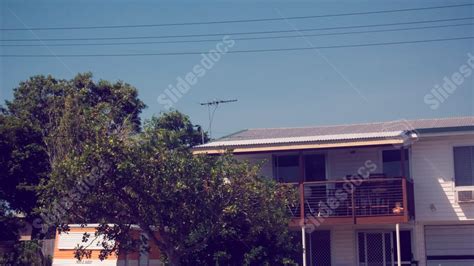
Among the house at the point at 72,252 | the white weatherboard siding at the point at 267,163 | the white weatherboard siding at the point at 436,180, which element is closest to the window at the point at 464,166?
the white weatherboard siding at the point at 436,180

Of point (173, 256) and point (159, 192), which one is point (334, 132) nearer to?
point (173, 256)

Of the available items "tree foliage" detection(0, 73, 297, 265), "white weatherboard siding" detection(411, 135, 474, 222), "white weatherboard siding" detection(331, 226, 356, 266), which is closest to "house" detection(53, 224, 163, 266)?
"tree foliage" detection(0, 73, 297, 265)

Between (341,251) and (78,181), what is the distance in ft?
40.1

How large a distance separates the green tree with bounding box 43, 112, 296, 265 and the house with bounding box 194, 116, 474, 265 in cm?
516

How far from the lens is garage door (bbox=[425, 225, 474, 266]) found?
22688 mm

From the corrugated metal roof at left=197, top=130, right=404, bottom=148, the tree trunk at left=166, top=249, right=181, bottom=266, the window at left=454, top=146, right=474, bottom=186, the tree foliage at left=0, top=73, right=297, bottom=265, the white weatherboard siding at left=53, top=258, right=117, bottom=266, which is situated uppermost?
the corrugated metal roof at left=197, top=130, right=404, bottom=148

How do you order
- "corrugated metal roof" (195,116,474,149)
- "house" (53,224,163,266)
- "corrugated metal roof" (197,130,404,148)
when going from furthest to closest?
"corrugated metal roof" (195,116,474,149) → "corrugated metal roof" (197,130,404,148) → "house" (53,224,163,266)

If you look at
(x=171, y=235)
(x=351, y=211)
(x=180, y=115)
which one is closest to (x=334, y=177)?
(x=351, y=211)

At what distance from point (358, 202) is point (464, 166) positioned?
158 inches

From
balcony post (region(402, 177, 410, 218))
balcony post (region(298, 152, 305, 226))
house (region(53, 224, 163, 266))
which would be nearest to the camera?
house (region(53, 224, 163, 266))

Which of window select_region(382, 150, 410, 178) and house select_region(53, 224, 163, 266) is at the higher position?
window select_region(382, 150, 410, 178)

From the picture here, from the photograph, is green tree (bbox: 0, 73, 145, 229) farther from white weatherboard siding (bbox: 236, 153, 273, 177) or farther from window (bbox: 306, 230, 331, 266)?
window (bbox: 306, 230, 331, 266)

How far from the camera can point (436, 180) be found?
74.7ft

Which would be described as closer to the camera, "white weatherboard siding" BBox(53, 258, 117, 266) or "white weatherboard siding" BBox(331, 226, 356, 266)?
"white weatherboard siding" BBox(53, 258, 117, 266)
